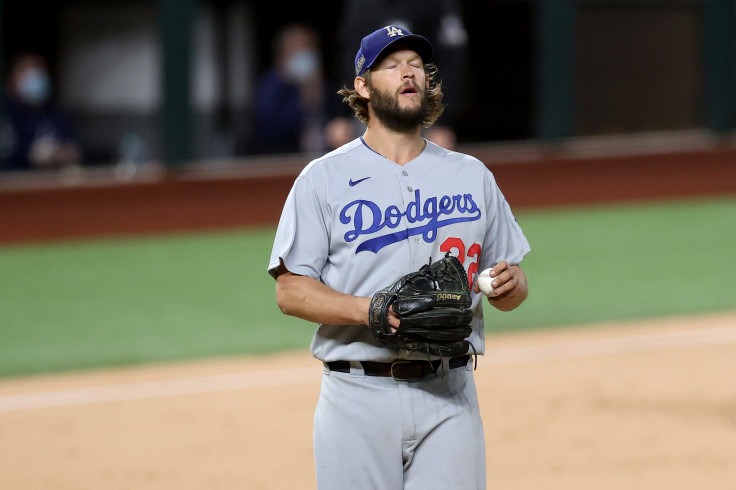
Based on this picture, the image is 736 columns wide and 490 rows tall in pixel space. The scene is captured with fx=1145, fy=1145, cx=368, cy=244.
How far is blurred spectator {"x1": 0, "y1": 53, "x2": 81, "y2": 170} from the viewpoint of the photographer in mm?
10445

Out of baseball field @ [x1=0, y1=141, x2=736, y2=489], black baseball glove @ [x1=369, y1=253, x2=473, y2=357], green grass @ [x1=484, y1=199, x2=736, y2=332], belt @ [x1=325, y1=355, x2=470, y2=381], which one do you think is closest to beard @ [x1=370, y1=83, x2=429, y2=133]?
black baseball glove @ [x1=369, y1=253, x2=473, y2=357]

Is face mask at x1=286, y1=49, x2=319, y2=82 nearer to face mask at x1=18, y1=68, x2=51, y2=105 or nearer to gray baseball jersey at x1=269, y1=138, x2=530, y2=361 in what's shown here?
face mask at x1=18, y1=68, x2=51, y2=105

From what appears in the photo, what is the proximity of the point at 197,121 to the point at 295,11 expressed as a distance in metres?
1.54

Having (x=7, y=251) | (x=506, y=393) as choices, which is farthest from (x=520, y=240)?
(x=7, y=251)

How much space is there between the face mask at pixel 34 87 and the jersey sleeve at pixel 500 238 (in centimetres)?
831

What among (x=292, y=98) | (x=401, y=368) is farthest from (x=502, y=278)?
(x=292, y=98)

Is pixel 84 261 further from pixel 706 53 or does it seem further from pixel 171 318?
pixel 706 53

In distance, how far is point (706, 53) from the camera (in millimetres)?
13062

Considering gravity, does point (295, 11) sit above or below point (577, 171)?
above

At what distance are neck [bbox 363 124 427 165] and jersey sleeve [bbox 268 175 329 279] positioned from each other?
225 millimetres

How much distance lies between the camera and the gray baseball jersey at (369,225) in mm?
2990

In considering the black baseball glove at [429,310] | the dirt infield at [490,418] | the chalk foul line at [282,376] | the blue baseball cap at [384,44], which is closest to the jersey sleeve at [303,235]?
the black baseball glove at [429,310]

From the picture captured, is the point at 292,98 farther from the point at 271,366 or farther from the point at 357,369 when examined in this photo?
the point at 357,369

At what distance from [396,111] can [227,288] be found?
608cm
